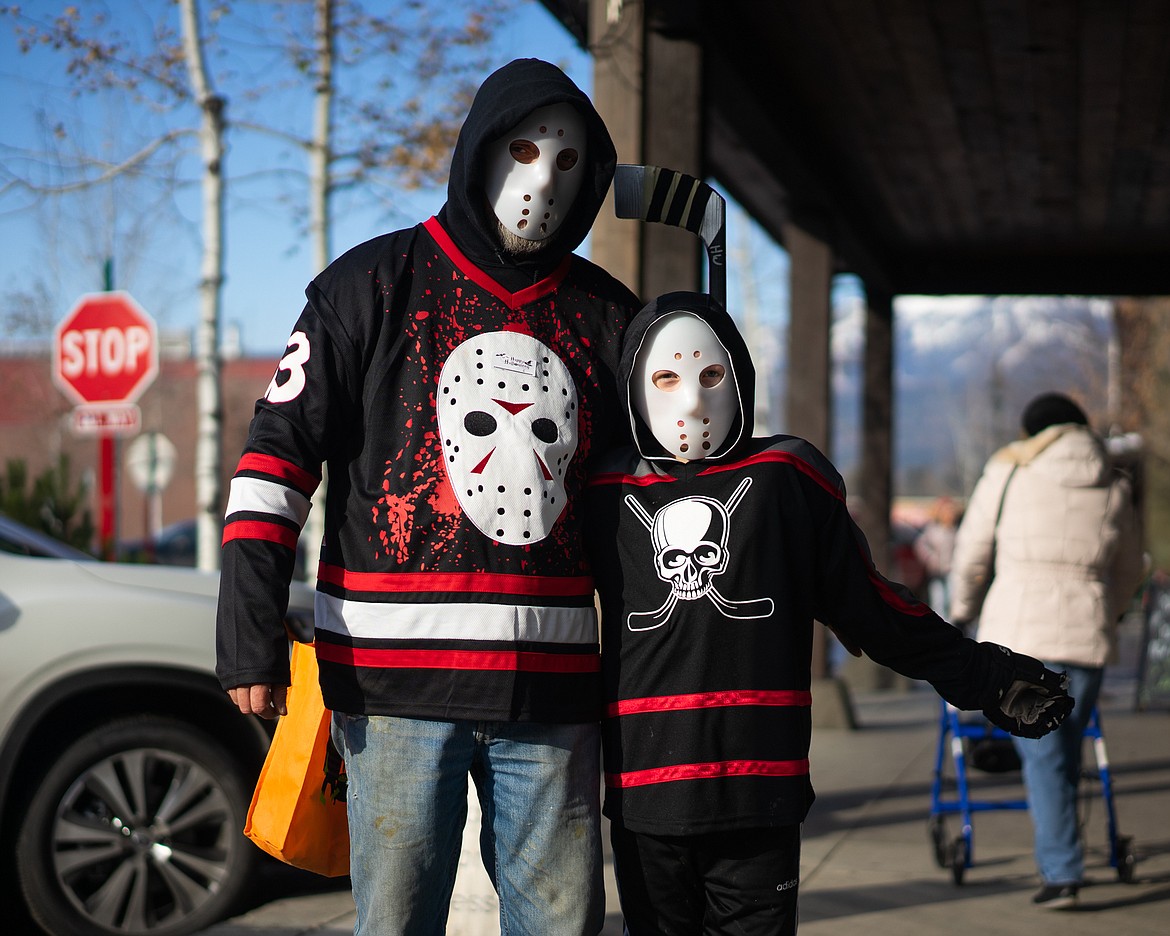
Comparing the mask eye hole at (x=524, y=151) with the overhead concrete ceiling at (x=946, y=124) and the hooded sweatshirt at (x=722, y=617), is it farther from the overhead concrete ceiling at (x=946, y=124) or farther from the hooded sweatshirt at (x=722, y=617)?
the overhead concrete ceiling at (x=946, y=124)

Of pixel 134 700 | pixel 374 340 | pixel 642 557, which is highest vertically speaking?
pixel 374 340

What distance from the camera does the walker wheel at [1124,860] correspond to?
5562 mm

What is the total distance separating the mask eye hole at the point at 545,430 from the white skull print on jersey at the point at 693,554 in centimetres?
25

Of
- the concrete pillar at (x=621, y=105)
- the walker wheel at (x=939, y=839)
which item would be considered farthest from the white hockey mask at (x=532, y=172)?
the walker wheel at (x=939, y=839)

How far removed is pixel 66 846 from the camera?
4395 millimetres

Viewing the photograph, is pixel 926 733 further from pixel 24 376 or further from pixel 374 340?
→ pixel 24 376

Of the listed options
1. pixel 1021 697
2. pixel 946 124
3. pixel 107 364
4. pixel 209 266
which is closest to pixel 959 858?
pixel 1021 697

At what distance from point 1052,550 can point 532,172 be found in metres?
3.53

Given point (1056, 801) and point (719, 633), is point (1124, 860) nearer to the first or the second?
point (1056, 801)

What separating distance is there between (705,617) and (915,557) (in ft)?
54.5

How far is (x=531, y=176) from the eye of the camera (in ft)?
8.68

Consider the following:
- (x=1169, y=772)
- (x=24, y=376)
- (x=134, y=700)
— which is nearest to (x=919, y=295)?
(x=1169, y=772)

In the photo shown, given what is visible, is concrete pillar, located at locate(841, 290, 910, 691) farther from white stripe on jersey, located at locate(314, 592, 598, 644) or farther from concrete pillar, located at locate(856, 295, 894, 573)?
white stripe on jersey, located at locate(314, 592, 598, 644)

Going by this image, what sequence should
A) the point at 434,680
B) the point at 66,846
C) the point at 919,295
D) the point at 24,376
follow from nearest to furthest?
the point at 434,680, the point at 66,846, the point at 919,295, the point at 24,376
